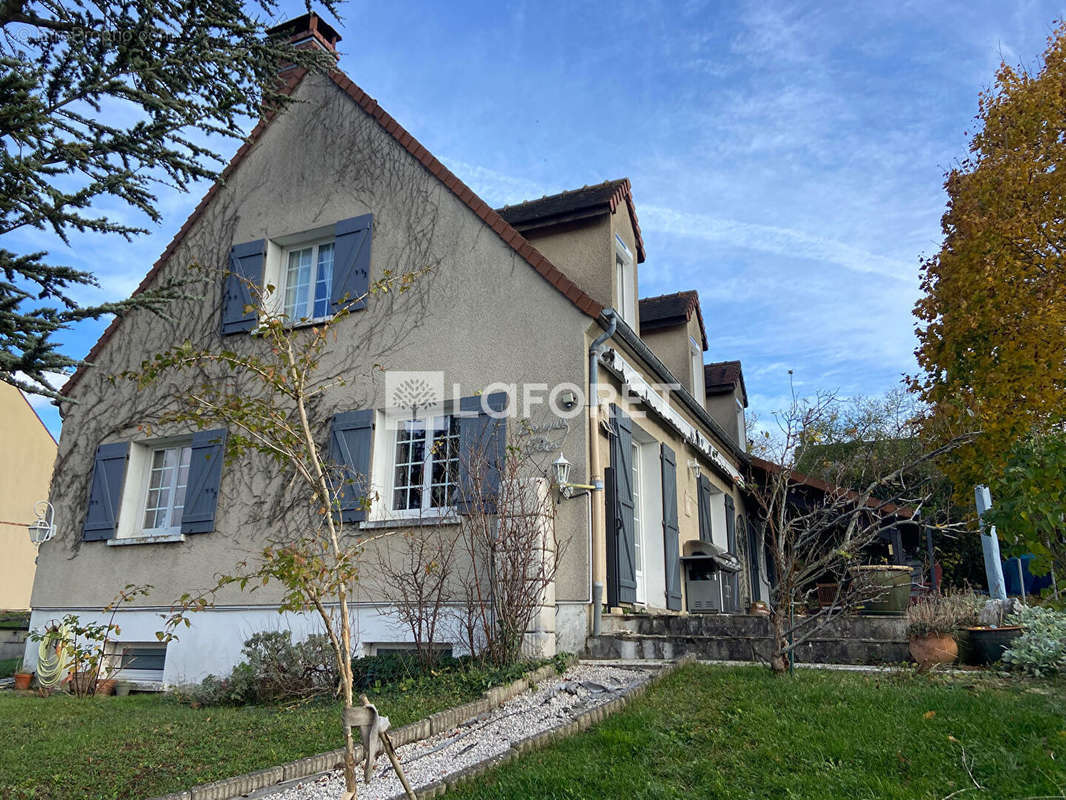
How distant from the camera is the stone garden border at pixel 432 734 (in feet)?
13.0

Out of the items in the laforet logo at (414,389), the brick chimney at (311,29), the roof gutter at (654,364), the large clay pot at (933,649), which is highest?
the brick chimney at (311,29)

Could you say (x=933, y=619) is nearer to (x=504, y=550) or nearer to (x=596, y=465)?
(x=596, y=465)

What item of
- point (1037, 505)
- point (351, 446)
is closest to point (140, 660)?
point (351, 446)

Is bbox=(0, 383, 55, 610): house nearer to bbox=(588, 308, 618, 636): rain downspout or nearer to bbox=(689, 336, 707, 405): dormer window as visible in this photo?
bbox=(689, 336, 707, 405): dormer window

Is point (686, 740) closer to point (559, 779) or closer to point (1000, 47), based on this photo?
point (559, 779)

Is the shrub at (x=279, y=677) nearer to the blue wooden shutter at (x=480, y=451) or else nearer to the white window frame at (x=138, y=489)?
the blue wooden shutter at (x=480, y=451)

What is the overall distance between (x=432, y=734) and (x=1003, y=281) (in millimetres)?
11594

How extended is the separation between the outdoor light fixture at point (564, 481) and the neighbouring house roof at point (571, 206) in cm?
346

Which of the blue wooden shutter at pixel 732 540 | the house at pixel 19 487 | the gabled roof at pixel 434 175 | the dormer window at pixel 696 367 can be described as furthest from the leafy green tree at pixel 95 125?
the house at pixel 19 487

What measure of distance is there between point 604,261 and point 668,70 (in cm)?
226

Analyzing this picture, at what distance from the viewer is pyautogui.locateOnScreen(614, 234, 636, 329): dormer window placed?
1022cm

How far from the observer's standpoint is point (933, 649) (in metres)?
6.20

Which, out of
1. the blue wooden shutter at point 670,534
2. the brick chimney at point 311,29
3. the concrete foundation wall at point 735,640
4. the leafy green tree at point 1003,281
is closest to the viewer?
the concrete foundation wall at point 735,640

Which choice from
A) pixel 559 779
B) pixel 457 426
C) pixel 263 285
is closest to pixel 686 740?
pixel 559 779
